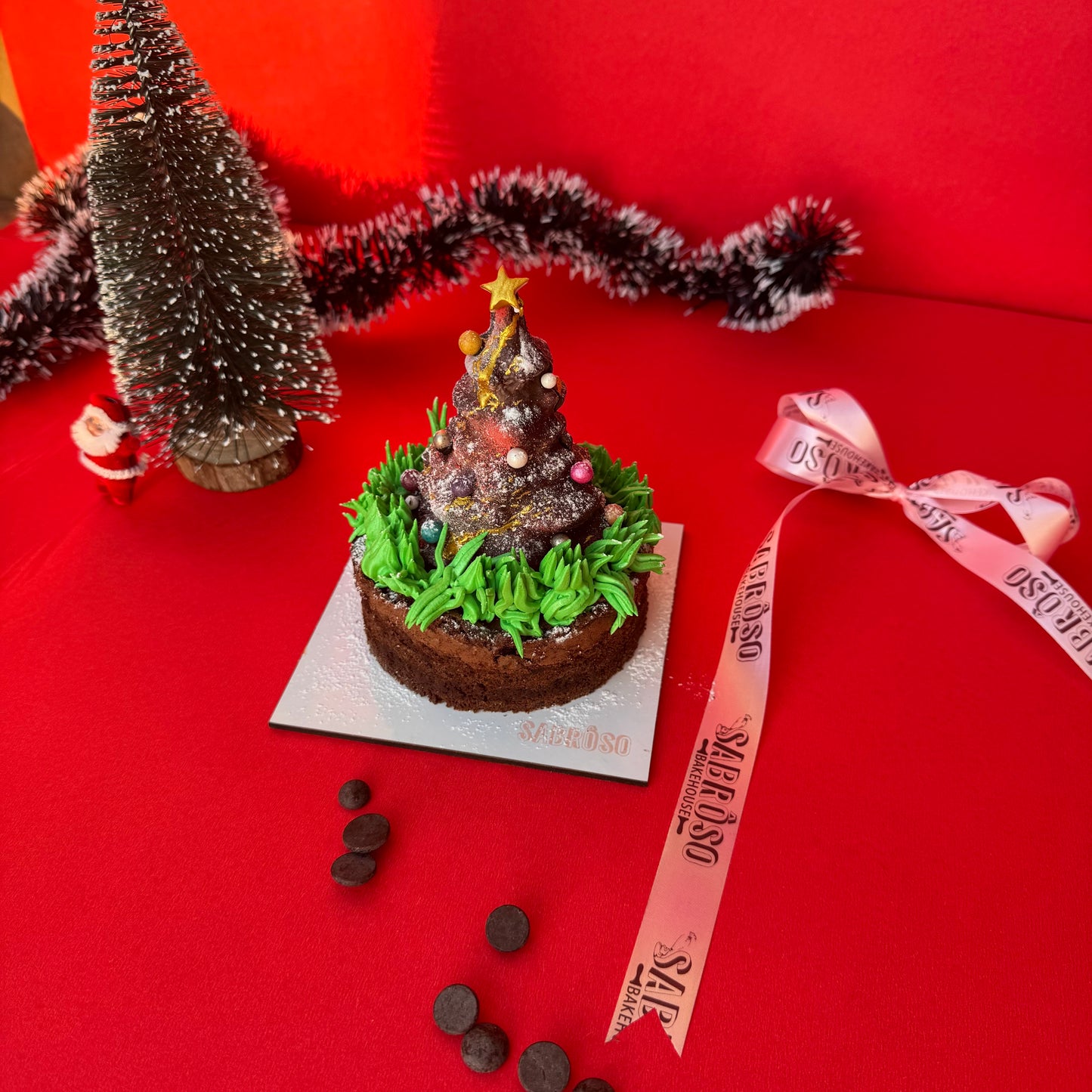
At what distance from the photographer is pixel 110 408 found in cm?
171

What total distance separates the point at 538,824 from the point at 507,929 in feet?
0.55

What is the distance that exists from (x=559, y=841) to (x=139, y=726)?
0.71 metres

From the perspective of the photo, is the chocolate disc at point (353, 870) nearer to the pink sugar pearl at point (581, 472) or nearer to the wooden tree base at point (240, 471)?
the pink sugar pearl at point (581, 472)

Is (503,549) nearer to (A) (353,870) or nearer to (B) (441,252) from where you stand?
(A) (353,870)

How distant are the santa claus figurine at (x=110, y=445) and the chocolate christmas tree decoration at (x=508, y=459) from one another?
748mm

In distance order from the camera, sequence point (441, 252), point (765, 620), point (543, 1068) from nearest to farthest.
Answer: point (543, 1068), point (765, 620), point (441, 252)

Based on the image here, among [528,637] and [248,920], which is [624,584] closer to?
[528,637]

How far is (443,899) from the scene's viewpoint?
1.25 metres

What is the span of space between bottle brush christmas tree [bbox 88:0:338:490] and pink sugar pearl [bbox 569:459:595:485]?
67cm

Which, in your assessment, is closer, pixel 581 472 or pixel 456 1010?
pixel 456 1010

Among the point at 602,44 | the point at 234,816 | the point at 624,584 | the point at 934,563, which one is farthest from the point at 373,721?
the point at 602,44

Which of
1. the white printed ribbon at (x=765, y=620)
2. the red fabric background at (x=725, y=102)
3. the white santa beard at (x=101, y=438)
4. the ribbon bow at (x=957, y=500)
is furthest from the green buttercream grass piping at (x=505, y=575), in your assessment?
the red fabric background at (x=725, y=102)

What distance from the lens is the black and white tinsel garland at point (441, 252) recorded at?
6.34ft

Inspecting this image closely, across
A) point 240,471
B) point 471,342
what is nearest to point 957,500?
point 471,342
